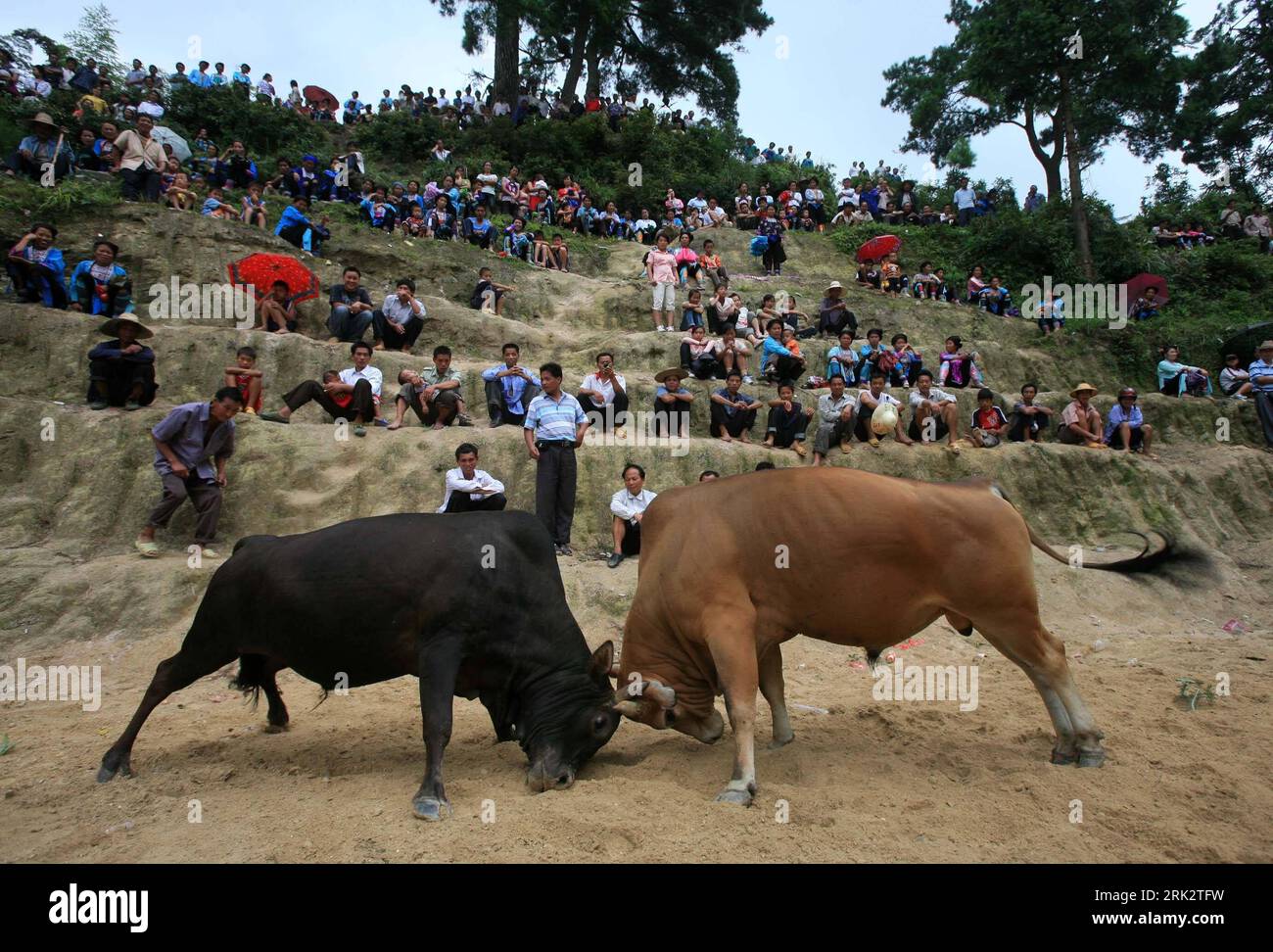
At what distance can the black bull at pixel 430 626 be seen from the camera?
17.0 feet

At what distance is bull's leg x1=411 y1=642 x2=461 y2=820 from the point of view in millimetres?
4590

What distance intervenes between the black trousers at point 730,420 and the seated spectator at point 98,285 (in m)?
9.42

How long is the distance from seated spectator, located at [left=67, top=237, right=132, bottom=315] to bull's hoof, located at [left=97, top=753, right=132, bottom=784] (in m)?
9.40

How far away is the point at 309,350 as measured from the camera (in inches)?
500

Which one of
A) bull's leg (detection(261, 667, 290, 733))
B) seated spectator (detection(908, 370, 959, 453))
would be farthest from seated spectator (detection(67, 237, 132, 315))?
seated spectator (detection(908, 370, 959, 453))

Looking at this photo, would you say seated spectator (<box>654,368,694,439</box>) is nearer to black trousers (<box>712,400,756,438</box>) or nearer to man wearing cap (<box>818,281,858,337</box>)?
black trousers (<box>712,400,756,438</box>)

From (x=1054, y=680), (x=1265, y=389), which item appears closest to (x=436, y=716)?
(x=1054, y=680)

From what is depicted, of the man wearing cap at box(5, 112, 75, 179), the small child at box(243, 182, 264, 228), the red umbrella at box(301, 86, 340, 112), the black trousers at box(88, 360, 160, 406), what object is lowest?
the black trousers at box(88, 360, 160, 406)

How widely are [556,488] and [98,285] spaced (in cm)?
→ 806

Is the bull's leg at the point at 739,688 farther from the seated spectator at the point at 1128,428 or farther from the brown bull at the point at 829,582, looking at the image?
the seated spectator at the point at 1128,428

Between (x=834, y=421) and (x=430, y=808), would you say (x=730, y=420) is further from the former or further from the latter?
(x=430, y=808)

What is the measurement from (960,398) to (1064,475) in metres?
2.70

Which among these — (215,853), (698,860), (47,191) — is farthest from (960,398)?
(47,191)

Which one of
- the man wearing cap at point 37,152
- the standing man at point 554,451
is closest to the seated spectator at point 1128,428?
the standing man at point 554,451
